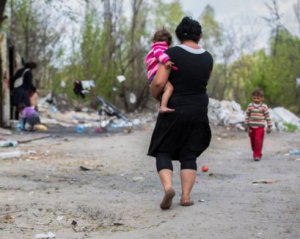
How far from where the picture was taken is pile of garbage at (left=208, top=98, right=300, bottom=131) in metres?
17.8

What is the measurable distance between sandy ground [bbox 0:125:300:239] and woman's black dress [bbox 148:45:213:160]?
56cm

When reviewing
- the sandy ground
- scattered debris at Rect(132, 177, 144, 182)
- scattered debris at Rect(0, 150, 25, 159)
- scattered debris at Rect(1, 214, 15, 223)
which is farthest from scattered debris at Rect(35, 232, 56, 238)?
scattered debris at Rect(0, 150, 25, 159)

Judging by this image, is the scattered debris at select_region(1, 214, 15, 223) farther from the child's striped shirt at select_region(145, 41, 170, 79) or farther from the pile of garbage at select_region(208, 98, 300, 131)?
the pile of garbage at select_region(208, 98, 300, 131)

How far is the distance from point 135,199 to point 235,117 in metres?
13.1

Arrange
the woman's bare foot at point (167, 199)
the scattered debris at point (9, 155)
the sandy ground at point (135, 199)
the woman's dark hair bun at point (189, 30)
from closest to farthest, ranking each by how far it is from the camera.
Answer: the sandy ground at point (135, 199), the woman's bare foot at point (167, 199), the woman's dark hair bun at point (189, 30), the scattered debris at point (9, 155)

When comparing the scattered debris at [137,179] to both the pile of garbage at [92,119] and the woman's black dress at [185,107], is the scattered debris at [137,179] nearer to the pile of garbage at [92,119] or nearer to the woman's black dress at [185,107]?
the woman's black dress at [185,107]

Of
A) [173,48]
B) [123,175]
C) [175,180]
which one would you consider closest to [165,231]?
[173,48]

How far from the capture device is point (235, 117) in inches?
723

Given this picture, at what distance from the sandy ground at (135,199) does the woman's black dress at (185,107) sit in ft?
1.82

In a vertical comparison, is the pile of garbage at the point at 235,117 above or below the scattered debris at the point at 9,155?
below

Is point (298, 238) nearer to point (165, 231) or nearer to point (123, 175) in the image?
point (165, 231)

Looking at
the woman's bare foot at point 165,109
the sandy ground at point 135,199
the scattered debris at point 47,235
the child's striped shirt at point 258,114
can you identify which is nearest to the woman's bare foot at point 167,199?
the sandy ground at point 135,199

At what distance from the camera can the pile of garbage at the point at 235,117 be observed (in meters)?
17.8

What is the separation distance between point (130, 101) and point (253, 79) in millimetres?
5721
